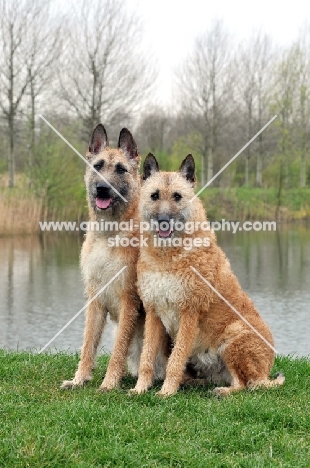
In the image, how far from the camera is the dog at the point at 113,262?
21.6 ft

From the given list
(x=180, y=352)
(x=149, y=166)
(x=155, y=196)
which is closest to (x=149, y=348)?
(x=180, y=352)

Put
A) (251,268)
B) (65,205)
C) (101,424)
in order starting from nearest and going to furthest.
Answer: (101,424) < (251,268) < (65,205)

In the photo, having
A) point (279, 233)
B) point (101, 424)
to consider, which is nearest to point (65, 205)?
point (279, 233)

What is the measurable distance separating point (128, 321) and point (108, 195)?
4.59 feet

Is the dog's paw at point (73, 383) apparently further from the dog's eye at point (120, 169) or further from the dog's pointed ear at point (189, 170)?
the dog's pointed ear at point (189, 170)

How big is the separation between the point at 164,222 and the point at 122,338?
138 centimetres

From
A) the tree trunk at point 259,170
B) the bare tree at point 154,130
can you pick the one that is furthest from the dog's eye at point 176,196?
the bare tree at point 154,130

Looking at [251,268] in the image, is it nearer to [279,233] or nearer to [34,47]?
[279,233]

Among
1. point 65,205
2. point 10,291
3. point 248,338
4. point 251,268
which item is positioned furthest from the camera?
point 65,205

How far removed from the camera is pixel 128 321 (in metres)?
6.61

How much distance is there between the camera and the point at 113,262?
659cm

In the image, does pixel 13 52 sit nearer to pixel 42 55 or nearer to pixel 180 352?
pixel 42 55

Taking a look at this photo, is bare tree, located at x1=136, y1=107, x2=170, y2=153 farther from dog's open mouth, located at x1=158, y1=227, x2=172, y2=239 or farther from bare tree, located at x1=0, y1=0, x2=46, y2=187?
dog's open mouth, located at x1=158, y1=227, x2=172, y2=239

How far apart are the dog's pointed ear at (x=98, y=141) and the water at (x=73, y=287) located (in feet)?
13.6
